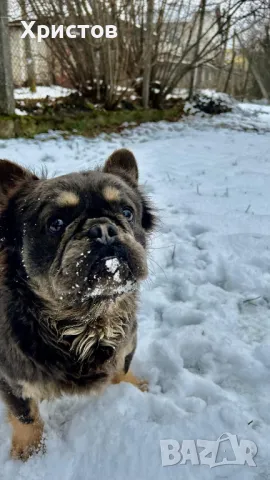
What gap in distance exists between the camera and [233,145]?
8.38 m

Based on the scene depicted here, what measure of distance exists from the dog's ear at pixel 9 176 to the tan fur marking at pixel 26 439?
131 cm

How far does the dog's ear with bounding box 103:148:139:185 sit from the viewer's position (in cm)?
268

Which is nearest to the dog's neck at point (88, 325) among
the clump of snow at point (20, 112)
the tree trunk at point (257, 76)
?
the clump of snow at point (20, 112)

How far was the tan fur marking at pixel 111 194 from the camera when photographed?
2121 mm

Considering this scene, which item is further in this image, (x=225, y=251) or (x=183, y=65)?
(x=183, y=65)

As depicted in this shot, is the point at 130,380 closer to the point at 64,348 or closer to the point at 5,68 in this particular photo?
the point at 64,348

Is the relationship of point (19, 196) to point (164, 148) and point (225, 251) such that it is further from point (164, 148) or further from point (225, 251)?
point (164, 148)

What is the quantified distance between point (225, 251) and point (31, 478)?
255cm

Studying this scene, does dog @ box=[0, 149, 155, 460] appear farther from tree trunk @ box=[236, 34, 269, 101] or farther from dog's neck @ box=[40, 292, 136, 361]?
tree trunk @ box=[236, 34, 269, 101]

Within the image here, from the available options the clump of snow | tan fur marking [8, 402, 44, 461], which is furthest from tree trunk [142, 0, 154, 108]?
tan fur marking [8, 402, 44, 461]

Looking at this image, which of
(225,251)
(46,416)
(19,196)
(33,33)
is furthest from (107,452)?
(33,33)

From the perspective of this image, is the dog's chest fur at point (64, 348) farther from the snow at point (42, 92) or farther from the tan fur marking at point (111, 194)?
the snow at point (42, 92)

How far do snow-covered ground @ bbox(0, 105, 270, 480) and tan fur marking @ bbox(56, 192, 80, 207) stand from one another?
1274 mm

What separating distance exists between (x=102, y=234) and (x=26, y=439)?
4.30 ft
